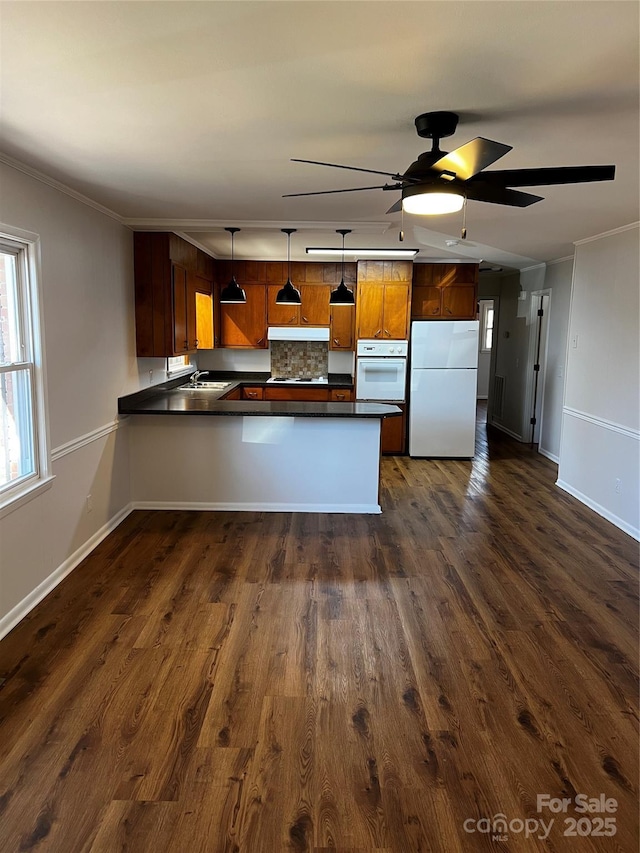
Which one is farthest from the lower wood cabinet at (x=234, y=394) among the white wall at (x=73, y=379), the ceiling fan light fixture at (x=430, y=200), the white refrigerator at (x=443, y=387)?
the ceiling fan light fixture at (x=430, y=200)

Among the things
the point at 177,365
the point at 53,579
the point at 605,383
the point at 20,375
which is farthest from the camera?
the point at 177,365

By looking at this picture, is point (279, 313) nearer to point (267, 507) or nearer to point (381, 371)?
point (381, 371)

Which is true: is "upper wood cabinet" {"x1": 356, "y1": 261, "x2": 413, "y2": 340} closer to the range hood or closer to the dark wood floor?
the range hood

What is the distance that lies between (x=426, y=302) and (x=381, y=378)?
108cm

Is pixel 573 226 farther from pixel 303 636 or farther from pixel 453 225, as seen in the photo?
pixel 303 636

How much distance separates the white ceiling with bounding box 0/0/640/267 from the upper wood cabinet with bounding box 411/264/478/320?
10.9 ft

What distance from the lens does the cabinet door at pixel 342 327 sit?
287 inches

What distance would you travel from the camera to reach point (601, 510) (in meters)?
4.94

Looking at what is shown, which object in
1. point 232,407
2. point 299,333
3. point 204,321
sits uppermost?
point 204,321

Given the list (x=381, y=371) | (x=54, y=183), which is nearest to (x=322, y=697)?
(x=54, y=183)

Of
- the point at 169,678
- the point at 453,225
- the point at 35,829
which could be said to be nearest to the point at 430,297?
the point at 453,225

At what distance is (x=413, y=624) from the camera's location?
3133mm

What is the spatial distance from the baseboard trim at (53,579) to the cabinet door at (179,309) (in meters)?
1.57

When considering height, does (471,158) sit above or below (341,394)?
above
